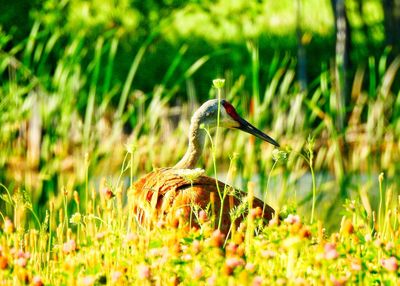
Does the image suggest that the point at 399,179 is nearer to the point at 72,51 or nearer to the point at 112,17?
the point at 72,51

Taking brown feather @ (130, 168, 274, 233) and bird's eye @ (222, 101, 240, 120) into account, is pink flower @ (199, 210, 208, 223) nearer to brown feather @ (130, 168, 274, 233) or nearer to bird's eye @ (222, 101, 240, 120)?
brown feather @ (130, 168, 274, 233)

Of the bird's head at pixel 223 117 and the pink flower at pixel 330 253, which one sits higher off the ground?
the bird's head at pixel 223 117

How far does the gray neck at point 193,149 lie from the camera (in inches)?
198

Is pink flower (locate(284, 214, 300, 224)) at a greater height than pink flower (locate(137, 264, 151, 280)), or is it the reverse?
pink flower (locate(284, 214, 300, 224))

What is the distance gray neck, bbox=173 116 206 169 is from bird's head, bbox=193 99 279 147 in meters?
0.06

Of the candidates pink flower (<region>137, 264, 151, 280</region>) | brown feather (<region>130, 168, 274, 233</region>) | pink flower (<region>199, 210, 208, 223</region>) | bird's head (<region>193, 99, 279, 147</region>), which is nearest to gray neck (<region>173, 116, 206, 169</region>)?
bird's head (<region>193, 99, 279, 147</region>)

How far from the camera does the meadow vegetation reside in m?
2.94

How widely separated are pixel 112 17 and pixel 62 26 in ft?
3.54

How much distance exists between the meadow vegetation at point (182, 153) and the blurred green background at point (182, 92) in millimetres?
31

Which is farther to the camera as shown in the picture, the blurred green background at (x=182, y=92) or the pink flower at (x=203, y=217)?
the blurred green background at (x=182, y=92)

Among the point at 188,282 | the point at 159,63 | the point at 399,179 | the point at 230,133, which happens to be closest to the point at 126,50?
the point at 159,63

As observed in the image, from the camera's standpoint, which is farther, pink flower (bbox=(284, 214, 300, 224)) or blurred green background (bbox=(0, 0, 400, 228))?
blurred green background (bbox=(0, 0, 400, 228))

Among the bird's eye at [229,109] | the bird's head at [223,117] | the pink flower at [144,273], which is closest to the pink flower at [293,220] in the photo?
the pink flower at [144,273]

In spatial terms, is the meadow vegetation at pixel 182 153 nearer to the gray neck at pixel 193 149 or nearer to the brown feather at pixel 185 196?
the brown feather at pixel 185 196
